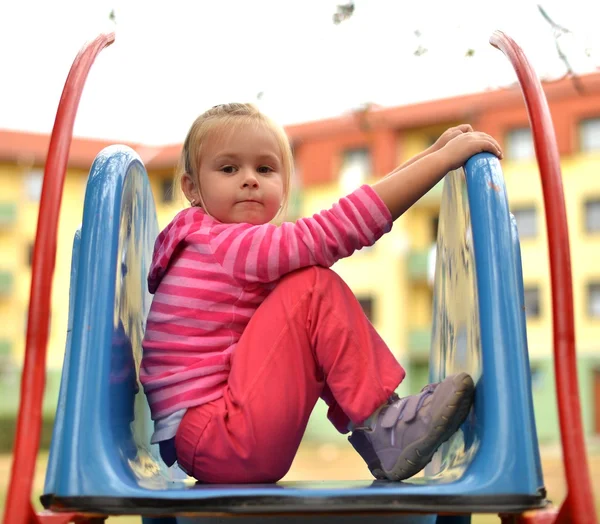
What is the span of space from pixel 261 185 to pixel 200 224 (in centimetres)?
11

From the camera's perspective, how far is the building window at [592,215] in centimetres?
1406

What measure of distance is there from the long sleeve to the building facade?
1233cm

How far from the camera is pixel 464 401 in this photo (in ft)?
3.52

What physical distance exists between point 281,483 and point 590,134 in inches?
576

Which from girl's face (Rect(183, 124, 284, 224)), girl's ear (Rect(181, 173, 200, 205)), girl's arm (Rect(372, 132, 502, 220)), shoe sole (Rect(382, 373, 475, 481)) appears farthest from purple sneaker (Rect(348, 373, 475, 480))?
girl's ear (Rect(181, 173, 200, 205))

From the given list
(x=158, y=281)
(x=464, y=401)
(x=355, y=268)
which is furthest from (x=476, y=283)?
(x=355, y=268)

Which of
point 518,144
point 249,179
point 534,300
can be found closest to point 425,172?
point 249,179

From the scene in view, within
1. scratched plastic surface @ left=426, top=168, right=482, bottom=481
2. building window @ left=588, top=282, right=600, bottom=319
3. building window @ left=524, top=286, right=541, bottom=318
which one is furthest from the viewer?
building window @ left=524, top=286, right=541, bottom=318

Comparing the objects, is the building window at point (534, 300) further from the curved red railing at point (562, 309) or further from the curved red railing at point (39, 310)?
the curved red railing at point (39, 310)

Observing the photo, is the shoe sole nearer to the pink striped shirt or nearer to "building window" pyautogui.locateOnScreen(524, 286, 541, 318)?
the pink striped shirt

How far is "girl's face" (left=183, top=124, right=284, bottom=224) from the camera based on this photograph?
1304mm

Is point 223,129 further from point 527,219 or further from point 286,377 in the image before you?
point 527,219

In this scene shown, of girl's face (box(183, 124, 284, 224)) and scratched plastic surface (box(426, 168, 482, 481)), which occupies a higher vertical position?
girl's face (box(183, 124, 284, 224))

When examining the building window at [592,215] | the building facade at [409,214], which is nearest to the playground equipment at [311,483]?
the building facade at [409,214]
